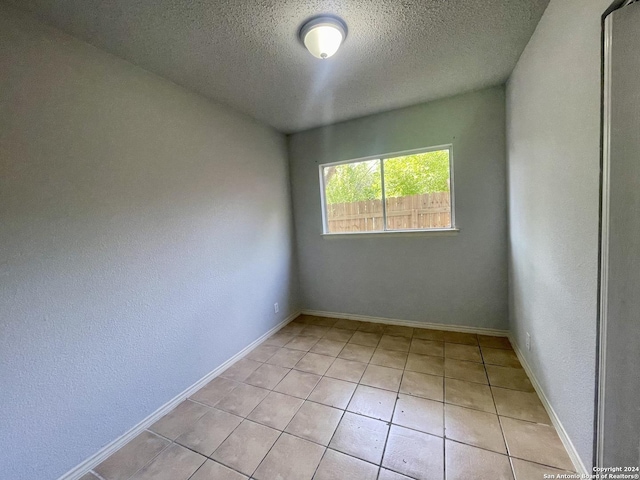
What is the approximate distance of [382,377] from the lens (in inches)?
79.0

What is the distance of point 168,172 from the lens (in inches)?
72.9

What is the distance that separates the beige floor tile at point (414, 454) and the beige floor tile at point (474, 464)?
46mm

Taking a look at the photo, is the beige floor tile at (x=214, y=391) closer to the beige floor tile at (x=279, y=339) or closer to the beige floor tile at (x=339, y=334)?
the beige floor tile at (x=279, y=339)

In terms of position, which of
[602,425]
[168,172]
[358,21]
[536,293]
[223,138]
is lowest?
[602,425]

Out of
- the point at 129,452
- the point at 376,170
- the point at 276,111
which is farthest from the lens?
the point at 376,170

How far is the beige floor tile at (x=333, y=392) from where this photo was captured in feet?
5.79

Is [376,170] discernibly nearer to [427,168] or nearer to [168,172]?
[427,168]

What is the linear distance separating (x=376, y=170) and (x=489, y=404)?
2.33 meters

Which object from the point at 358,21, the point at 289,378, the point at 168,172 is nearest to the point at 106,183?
the point at 168,172

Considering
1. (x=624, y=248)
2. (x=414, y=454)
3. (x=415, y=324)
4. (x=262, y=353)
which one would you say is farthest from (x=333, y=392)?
(x=624, y=248)

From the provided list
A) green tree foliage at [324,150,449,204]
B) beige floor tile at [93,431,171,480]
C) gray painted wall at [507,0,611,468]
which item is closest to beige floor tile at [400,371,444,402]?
gray painted wall at [507,0,611,468]

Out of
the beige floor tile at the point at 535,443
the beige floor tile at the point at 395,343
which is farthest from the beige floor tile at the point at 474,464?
the beige floor tile at the point at 395,343

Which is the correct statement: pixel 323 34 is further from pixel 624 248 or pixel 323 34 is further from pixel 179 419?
pixel 179 419

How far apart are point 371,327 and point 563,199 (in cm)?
216
